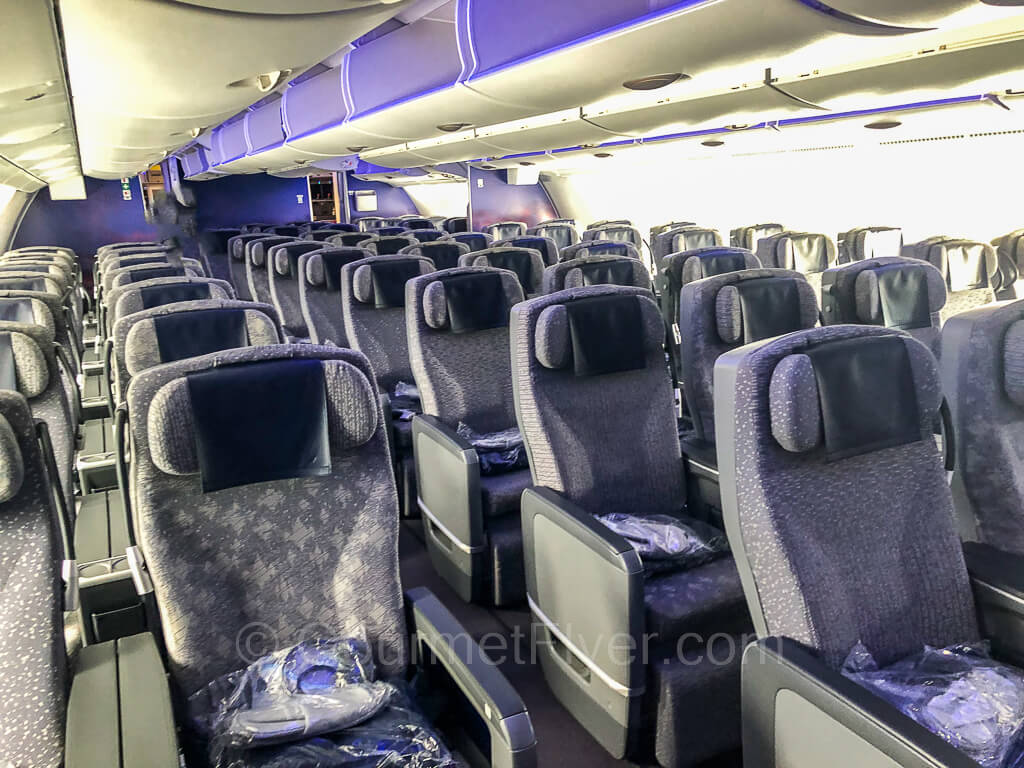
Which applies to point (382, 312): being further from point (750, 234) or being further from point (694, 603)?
point (750, 234)

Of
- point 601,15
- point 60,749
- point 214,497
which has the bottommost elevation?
point 60,749

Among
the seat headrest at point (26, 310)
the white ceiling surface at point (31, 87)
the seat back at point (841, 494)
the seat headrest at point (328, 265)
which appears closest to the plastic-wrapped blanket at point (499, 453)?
the seat back at point (841, 494)

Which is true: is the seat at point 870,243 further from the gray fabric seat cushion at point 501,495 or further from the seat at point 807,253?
the gray fabric seat cushion at point 501,495

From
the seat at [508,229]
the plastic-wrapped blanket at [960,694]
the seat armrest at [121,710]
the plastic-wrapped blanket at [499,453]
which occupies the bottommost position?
the plastic-wrapped blanket at [960,694]

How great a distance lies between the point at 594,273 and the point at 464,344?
4.08ft

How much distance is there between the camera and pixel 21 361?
7.72ft

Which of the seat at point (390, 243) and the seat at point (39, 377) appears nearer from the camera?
the seat at point (39, 377)

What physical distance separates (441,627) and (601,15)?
2513 millimetres

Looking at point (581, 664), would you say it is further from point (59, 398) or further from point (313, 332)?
point (313, 332)

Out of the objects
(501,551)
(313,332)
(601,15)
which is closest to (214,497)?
(501,551)

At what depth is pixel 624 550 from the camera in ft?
6.01

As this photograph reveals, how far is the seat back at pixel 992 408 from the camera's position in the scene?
1.90 m

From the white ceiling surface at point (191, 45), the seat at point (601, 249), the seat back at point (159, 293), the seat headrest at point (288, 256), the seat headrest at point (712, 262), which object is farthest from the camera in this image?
the seat at point (601, 249)

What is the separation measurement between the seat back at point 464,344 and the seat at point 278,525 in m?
1.46
